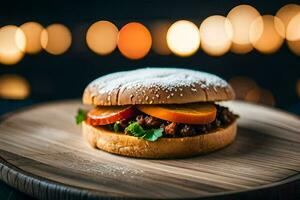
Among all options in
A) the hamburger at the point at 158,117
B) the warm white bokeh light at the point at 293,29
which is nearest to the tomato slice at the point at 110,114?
the hamburger at the point at 158,117

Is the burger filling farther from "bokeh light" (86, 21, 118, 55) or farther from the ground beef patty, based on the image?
"bokeh light" (86, 21, 118, 55)

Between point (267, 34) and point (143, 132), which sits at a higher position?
point (267, 34)

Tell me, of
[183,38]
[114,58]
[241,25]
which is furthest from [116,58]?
[241,25]

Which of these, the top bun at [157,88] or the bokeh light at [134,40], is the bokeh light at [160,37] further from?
the top bun at [157,88]

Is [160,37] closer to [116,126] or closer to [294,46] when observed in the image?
[294,46]

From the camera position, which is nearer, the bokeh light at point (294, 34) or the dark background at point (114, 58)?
the dark background at point (114, 58)

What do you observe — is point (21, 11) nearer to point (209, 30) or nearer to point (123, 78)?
point (209, 30)
